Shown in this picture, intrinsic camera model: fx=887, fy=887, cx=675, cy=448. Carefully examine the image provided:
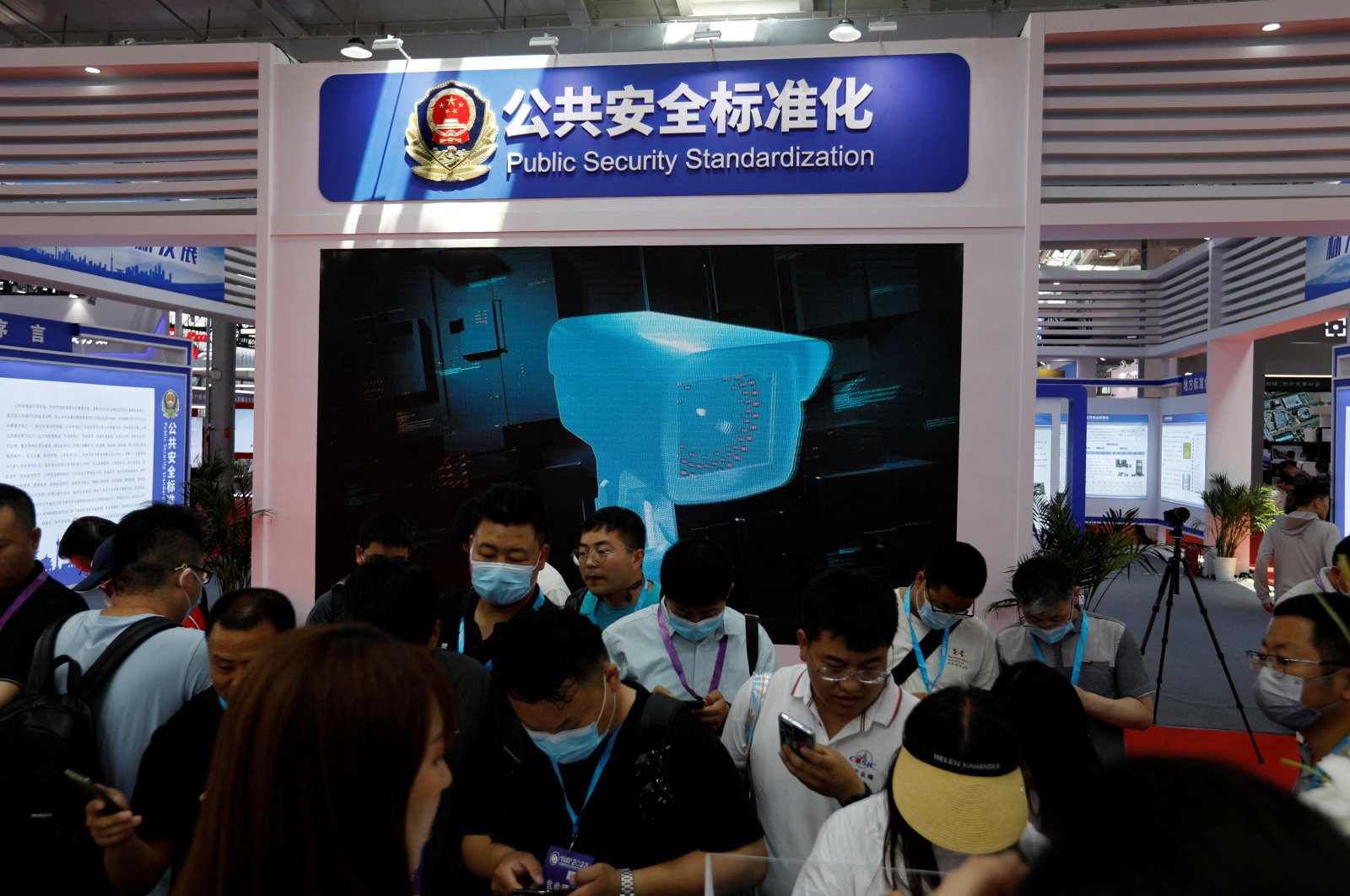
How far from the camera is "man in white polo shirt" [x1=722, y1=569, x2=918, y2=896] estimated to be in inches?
82.5

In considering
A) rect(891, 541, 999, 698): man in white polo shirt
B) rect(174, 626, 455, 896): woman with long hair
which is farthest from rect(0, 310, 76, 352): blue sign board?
rect(174, 626, 455, 896): woman with long hair

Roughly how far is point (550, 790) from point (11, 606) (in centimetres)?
182

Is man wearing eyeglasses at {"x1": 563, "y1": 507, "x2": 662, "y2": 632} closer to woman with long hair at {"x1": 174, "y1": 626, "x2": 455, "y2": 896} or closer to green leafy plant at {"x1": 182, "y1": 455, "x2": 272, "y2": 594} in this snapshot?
woman with long hair at {"x1": 174, "y1": 626, "x2": 455, "y2": 896}

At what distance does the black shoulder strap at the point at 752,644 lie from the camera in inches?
111

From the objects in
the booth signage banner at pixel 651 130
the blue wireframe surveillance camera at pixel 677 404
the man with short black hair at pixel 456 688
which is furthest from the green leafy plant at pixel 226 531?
the man with short black hair at pixel 456 688

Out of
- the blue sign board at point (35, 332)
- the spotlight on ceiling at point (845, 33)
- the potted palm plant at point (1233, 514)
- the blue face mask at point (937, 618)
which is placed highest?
the spotlight on ceiling at point (845, 33)

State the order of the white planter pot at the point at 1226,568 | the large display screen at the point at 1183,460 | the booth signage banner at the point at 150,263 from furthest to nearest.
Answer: the large display screen at the point at 1183,460
the white planter pot at the point at 1226,568
the booth signage banner at the point at 150,263

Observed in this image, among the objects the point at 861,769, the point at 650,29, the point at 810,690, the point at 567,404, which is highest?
the point at 650,29

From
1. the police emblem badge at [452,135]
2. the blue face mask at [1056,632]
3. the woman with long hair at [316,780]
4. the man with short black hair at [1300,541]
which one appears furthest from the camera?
the man with short black hair at [1300,541]

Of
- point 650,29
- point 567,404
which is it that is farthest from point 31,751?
point 650,29

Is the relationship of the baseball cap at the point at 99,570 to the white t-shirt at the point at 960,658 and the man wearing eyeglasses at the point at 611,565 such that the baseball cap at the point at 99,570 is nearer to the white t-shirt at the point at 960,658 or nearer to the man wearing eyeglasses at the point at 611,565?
the man wearing eyeglasses at the point at 611,565

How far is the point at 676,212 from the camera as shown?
5.16 meters

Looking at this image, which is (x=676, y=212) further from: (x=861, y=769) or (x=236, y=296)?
(x=236, y=296)

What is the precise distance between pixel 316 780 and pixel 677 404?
14.1ft
